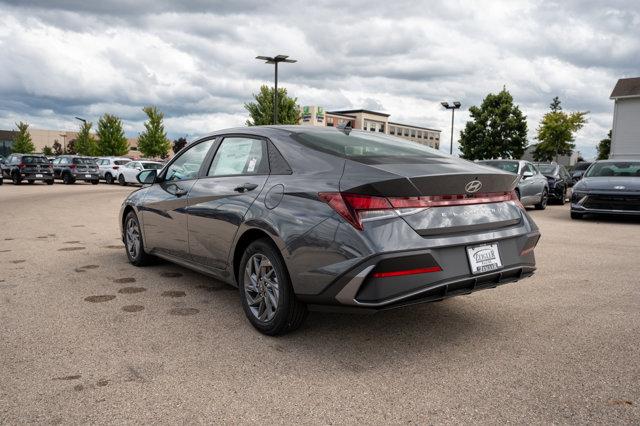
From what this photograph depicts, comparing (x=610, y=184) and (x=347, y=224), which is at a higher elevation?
(x=347, y=224)

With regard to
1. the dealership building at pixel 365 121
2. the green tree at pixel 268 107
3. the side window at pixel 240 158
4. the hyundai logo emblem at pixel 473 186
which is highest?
the dealership building at pixel 365 121

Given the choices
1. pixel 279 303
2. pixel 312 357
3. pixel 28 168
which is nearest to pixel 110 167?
pixel 28 168

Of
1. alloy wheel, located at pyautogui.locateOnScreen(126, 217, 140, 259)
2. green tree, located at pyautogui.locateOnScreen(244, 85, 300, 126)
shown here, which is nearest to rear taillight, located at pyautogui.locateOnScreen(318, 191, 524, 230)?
alloy wheel, located at pyautogui.locateOnScreen(126, 217, 140, 259)

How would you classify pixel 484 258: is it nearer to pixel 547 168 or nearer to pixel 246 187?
pixel 246 187

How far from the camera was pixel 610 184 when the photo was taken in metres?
11.7

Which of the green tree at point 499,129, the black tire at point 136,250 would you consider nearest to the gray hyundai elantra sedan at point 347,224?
the black tire at point 136,250

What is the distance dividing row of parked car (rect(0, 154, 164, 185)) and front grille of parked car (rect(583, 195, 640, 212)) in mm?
21881

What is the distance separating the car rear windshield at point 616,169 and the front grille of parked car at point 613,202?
1.27 meters

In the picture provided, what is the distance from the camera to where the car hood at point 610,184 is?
11.5 meters

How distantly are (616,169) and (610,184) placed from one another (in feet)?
4.47

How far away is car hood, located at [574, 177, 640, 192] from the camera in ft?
37.7

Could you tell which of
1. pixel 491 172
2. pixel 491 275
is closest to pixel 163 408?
pixel 491 275

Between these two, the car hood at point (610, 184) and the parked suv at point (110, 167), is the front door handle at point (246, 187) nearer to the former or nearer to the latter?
the car hood at point (610, 184)

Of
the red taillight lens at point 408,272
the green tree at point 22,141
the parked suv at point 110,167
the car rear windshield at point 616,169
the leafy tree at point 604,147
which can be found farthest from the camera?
the leafy tree at point 604,147
